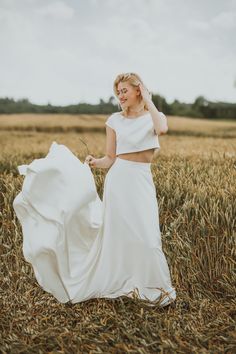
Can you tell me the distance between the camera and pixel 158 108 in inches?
1532

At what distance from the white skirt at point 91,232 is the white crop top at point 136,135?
104 millimetres

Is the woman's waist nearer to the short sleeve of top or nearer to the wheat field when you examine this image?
the short sleeve of top

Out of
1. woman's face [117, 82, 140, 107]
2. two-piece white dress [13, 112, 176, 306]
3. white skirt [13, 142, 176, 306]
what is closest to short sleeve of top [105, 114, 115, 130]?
two-piece white dress [13, 112, 176, 306]

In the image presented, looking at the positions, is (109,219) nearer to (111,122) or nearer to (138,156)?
(138,156)

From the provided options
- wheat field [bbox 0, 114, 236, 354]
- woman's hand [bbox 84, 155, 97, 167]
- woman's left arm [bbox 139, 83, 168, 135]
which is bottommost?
wheat field [bbox 0, 114, 236, 354]

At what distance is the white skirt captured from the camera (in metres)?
3.15

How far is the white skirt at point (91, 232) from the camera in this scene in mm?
3148

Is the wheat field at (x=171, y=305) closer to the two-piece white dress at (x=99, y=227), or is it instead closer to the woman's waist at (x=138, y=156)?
the two-piece white dress at (x=99, y=227)

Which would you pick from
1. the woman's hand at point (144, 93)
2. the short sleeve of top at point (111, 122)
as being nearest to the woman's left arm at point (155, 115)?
the woman's hand at point (144, 93)

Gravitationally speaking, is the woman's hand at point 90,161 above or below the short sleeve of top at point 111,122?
below

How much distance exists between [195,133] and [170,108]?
25.0m

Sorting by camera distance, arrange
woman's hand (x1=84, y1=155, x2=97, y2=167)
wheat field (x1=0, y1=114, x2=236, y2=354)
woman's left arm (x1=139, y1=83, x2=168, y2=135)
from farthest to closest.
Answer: woman's hand (x1=84, y1=155, x2=97, y2=167) → woman's left arm (x1=139, y1=83, x2=168, y2=135) → wheat field (x1=0, y1=114, x2=236, y2=354)

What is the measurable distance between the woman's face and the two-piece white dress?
116 mm

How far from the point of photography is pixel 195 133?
20453mm
